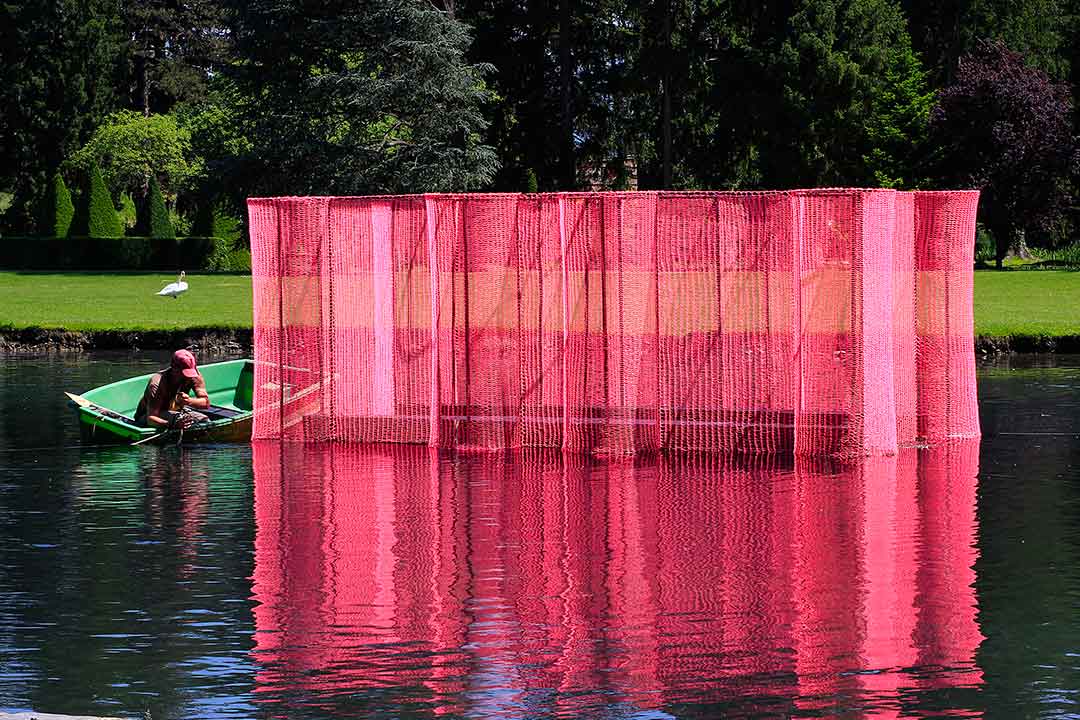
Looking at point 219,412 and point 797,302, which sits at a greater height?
point 797,302

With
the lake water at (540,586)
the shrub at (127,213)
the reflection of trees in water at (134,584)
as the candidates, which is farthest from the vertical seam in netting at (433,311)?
the shrub at (127,213)

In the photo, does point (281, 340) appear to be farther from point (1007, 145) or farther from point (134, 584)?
point (1007, 145)

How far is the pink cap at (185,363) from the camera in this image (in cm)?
2278

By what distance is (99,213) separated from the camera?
3187 inches

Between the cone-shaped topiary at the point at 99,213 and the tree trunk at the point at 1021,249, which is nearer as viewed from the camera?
the cone-shaped topiary at the point at 99,213

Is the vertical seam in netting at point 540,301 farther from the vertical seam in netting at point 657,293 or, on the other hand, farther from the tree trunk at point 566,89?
the tree trunk at point 566,89

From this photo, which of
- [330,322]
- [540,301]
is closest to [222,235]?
[330,322]

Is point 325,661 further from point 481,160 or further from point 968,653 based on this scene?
point 481,160

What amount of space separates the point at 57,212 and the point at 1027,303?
1987 inches

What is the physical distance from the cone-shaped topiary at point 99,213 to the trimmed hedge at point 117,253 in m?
1.48

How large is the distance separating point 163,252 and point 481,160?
1818cm

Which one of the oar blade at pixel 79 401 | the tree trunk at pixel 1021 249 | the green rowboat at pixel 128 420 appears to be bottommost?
the green rowboat at pixel 128 420

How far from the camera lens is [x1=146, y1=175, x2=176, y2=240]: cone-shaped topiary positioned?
267ft

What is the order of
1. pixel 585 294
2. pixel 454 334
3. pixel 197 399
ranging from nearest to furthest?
pixel 585 294 → pixel 454 334 → pixel 197 399
